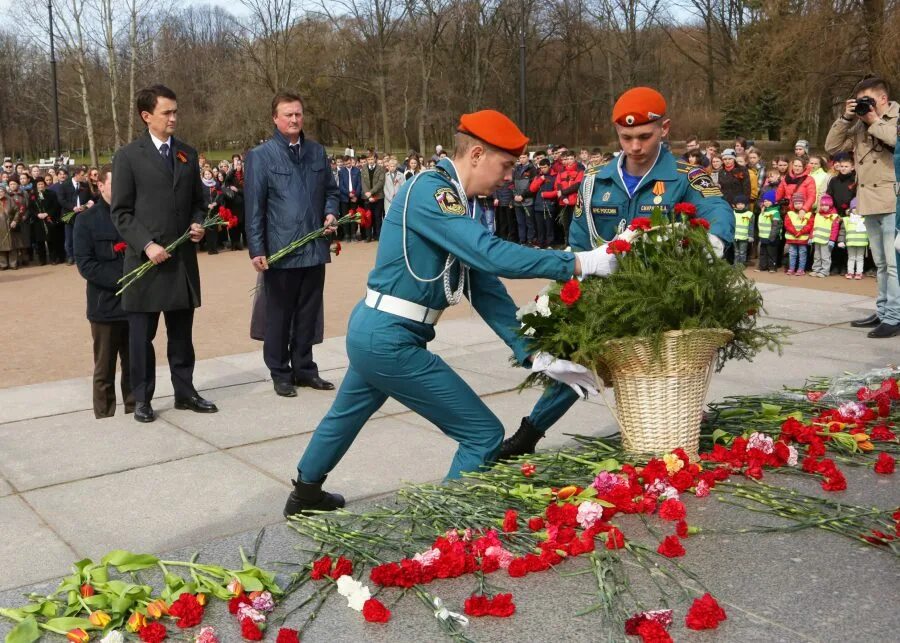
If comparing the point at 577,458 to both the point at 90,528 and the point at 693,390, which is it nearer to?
the point at 693,390

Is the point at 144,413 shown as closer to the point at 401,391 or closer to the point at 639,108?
the point at 401,391

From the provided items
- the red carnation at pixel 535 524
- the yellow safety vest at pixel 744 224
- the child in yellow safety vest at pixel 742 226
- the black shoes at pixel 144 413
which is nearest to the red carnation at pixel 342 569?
the red carnation at pixel 535 524

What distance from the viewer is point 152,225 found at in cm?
642

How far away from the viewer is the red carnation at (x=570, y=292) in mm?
3877

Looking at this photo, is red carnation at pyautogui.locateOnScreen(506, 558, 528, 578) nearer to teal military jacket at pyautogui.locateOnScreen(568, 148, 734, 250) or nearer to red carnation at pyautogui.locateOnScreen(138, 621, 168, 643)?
red carnation at pyautogui.locateOnScreen(138, 621, 168, 643)

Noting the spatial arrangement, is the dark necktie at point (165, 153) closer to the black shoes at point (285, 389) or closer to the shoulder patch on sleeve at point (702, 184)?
the black shoes at point (285, 389)

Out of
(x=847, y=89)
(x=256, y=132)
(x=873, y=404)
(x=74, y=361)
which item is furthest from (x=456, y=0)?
(x=873, y=404)

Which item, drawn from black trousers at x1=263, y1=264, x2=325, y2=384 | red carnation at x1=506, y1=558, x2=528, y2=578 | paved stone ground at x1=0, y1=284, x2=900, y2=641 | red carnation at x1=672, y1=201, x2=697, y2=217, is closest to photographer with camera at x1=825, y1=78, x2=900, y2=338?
paved stone ground at x1=0, y1=284, x2=900, y2=641

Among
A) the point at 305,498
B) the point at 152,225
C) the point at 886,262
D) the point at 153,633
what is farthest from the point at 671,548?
the point at 886,262

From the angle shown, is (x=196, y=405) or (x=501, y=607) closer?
(x=501, y=607)

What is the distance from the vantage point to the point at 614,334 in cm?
393

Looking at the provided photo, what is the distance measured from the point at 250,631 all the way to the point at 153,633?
11.6 inches

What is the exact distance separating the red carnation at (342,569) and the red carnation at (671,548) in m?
1.08

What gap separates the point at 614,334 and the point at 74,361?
21.3 feet
